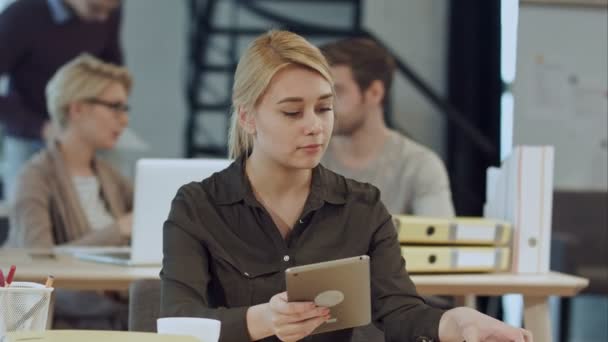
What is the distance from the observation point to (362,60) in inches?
190

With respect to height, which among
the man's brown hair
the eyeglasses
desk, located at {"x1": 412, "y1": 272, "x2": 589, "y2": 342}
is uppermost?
the man's brown hair

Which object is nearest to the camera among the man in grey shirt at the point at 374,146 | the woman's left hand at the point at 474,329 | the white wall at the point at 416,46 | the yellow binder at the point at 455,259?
the woman's left hand at the point at 474,329

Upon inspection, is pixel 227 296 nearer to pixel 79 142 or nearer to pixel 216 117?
pixel 79 142

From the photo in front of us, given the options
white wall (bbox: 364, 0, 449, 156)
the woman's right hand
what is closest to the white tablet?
the woman's right hand

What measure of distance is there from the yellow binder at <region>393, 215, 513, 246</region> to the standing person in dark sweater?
2.65 m

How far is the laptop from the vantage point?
298cm

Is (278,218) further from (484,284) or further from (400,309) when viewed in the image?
(484,284)

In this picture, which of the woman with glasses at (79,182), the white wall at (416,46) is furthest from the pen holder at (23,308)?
the white wall at (416,46)

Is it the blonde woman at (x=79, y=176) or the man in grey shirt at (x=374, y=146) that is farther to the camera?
the man in grey shirt at (x=374, y=146)

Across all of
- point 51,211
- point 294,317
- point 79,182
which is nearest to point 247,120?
point 294,317

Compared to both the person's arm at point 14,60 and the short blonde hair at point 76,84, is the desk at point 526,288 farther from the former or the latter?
the person's arm at point 14,60

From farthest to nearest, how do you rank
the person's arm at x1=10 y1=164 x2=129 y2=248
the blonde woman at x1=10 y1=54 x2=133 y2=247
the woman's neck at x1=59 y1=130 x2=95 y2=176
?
1. the woman's neck at x1=59 y1=130 x2=95 y2=176
2. the blonde woman at x1=10 y1=54 x2=133 y2=247
3. the person's arm at x1=10 y1=164 x2=129 y2=248

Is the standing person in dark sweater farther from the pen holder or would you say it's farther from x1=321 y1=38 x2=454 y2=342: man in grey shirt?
the pen holder

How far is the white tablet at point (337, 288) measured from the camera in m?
1.71
